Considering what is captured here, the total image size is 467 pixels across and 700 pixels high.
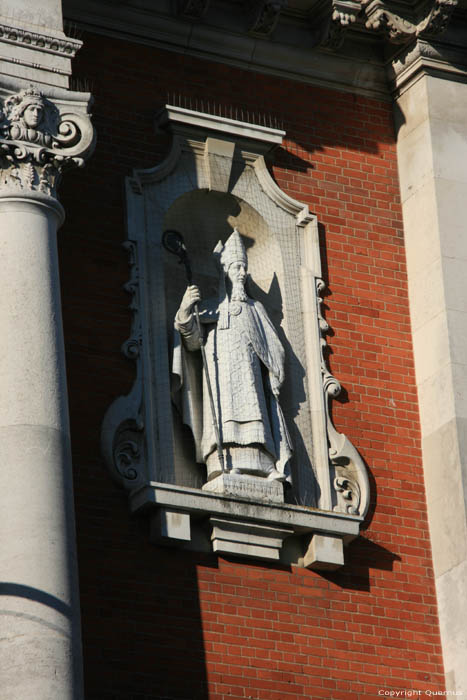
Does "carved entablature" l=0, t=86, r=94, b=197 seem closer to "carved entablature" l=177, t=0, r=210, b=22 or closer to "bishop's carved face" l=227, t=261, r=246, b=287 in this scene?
"bishop's carved face" l=227, t=261, r=246, b=287

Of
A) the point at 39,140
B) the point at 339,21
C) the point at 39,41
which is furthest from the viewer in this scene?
the point at 339,21

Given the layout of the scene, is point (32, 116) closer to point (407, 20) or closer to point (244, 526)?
point (244, 526)

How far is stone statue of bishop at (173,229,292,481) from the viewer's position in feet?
41.9

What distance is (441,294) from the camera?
13852mm

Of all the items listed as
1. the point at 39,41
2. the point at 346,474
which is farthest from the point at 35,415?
the point at 346,474

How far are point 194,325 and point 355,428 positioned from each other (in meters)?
1.51

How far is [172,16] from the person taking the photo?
14188mm

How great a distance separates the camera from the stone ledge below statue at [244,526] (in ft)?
39.8

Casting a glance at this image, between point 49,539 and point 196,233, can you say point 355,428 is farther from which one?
point 49,539

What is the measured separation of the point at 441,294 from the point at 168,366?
7.70ft

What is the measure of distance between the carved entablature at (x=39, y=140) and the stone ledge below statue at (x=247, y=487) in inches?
92.9

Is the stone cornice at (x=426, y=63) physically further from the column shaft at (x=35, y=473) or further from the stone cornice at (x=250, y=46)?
the column shaft at (x=35, y=473)

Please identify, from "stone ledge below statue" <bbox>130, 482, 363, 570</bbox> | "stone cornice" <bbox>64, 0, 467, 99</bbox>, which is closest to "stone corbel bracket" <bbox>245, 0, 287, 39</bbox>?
"stone cornice" <bbox>64, 0, 467, 99</bbox>

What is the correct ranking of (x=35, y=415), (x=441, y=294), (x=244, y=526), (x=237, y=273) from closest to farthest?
1. (x=35, y=415)
2. (x=244, y=526)
3. (x=237, y=273)
4. (x=441, y=294)
